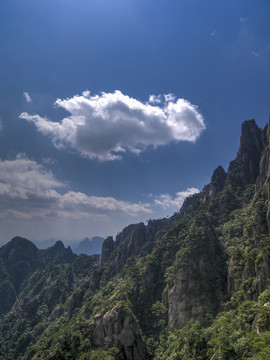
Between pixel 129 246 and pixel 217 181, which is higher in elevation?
pixel 217 181

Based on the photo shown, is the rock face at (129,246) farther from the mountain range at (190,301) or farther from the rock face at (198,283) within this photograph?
the rock face at (198,283)

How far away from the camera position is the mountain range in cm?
3447

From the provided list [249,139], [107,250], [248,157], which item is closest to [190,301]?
[248,157]

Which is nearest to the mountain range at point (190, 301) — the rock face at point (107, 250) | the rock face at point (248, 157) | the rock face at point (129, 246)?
the rock face at point (248, 157)

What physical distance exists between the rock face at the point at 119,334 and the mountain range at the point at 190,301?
0.19 metres

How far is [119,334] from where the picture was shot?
47531 millimetres

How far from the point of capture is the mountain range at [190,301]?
3447 cm

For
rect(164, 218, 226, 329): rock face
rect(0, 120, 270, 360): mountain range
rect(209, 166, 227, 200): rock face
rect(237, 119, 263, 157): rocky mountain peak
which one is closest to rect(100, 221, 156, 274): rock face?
rect(0, 120, 270, 360): mountain range

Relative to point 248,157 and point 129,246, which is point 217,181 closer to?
point 248,157

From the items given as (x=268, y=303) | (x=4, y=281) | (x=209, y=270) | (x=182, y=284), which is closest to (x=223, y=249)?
(x=209, y=270)

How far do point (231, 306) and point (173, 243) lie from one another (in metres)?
38.1

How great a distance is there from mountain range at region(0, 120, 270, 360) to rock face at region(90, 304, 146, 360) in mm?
188

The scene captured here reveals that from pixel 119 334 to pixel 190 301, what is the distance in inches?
800

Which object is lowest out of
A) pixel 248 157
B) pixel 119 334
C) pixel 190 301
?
pixel 119 334
